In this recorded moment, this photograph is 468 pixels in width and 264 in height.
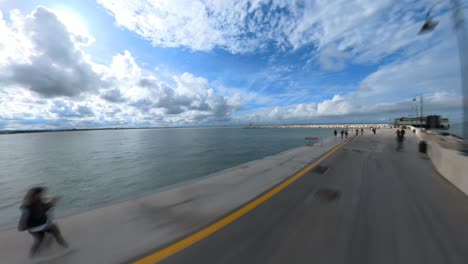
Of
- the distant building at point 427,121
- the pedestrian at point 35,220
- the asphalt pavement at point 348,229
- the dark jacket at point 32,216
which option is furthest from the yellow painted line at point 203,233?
the distant building at point 427,121

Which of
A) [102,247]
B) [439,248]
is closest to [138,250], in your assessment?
[102,247]

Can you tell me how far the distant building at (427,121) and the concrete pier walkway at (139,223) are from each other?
5258 cm

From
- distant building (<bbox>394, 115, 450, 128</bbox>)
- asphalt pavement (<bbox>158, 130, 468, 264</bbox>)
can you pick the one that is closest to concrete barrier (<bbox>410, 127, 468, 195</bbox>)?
asphalt pavement (<bbox>158, 130, 468, 264</bbox>)

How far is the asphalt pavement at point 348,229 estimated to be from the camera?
2508 millimetres

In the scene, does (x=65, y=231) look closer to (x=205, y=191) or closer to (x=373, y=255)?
(x=205, y=191)

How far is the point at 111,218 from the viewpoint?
3.50 m

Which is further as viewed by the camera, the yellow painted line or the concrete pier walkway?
the concrete pier walkway

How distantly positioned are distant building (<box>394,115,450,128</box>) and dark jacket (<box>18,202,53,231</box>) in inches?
2209

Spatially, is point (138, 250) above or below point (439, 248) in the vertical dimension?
above

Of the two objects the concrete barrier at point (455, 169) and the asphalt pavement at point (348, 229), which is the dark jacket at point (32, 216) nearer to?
the asphalt pavement at point (348, 229)

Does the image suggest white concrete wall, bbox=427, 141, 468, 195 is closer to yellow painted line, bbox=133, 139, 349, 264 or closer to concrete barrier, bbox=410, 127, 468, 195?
concrete barrier, bbox=410, 127, 468, 195

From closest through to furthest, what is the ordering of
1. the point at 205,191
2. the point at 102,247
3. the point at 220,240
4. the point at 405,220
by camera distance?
the point at 102,247 → the point at 220,240 → the point at 405,220 → the point at 205,191

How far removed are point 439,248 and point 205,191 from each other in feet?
15.8

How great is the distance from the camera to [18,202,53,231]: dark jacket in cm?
248
